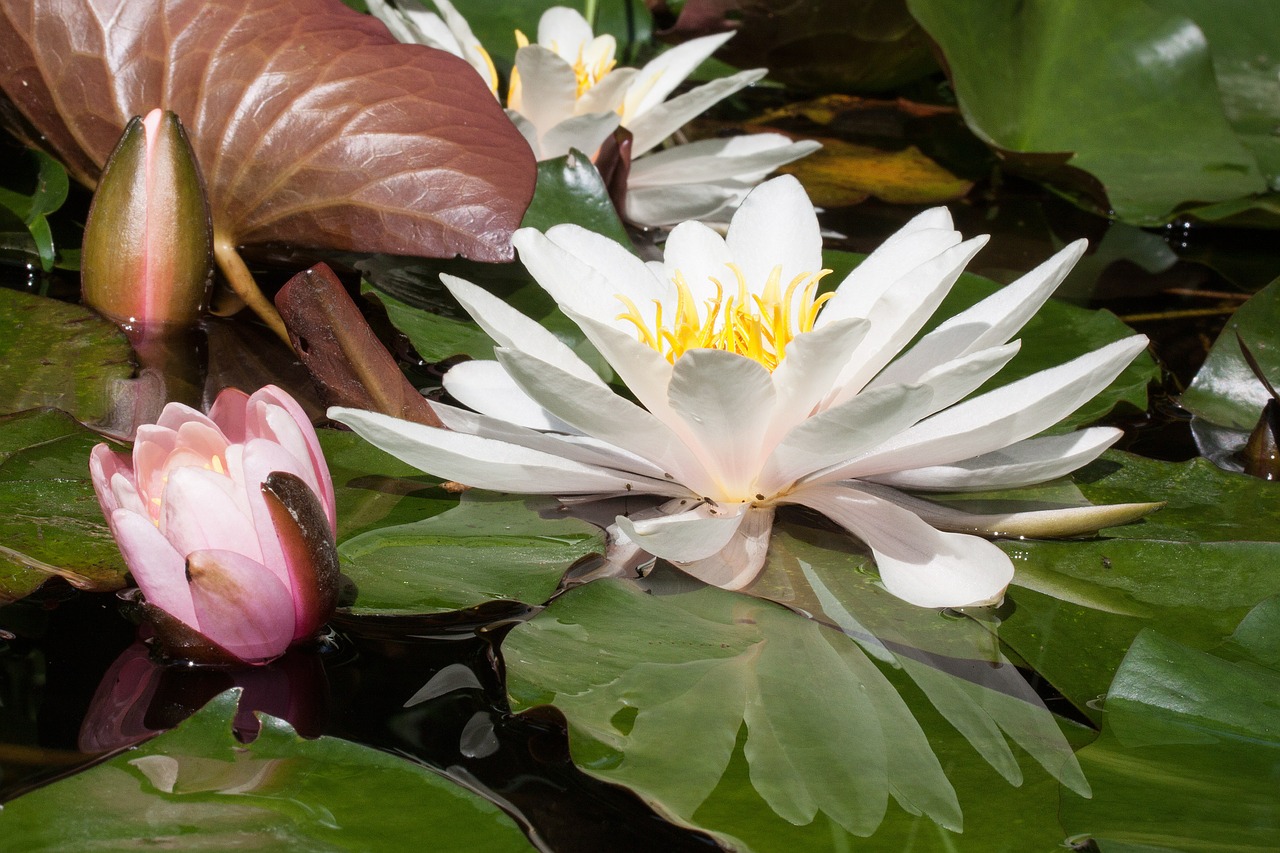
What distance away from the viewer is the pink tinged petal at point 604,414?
1.08 meters

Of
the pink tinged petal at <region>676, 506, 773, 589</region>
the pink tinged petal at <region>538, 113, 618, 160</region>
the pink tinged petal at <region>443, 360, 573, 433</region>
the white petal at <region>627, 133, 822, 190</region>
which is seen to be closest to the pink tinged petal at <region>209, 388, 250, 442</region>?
the pink tinged petal at <region>443, 360, 573, 433</region>

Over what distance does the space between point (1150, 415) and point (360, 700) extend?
4.13 ft

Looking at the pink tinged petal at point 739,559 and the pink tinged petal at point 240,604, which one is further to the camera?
the pink tinged petal at point 739,559

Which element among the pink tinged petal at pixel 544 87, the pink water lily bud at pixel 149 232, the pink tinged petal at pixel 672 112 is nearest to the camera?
the pink water lily bud at pixel 149 232

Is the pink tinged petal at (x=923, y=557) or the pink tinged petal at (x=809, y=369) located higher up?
the pink tinged petal at (x=809, y=369)

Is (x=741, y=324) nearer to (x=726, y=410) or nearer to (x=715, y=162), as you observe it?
(x=726, y=410)

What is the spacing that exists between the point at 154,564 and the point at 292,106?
0.96 m

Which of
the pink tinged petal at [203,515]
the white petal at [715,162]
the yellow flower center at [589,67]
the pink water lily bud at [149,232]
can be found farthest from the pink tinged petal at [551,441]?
the yellow flower center at [589,67]

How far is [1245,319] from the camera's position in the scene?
168 centimetres

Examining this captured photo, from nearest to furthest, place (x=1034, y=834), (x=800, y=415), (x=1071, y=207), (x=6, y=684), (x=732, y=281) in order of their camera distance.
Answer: (x=1034, y=834)
(x=6, y=684)
(x=800, y=415)
(x=732, y=281)
(x=1071, y=207)

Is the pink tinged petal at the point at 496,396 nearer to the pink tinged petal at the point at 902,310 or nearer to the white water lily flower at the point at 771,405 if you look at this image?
the white water lily flower at the point at 771,405

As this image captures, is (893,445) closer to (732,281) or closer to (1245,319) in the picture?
(732,281)

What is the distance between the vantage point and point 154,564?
3.25 ft

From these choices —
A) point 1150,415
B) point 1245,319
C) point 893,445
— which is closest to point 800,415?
point 893,445
